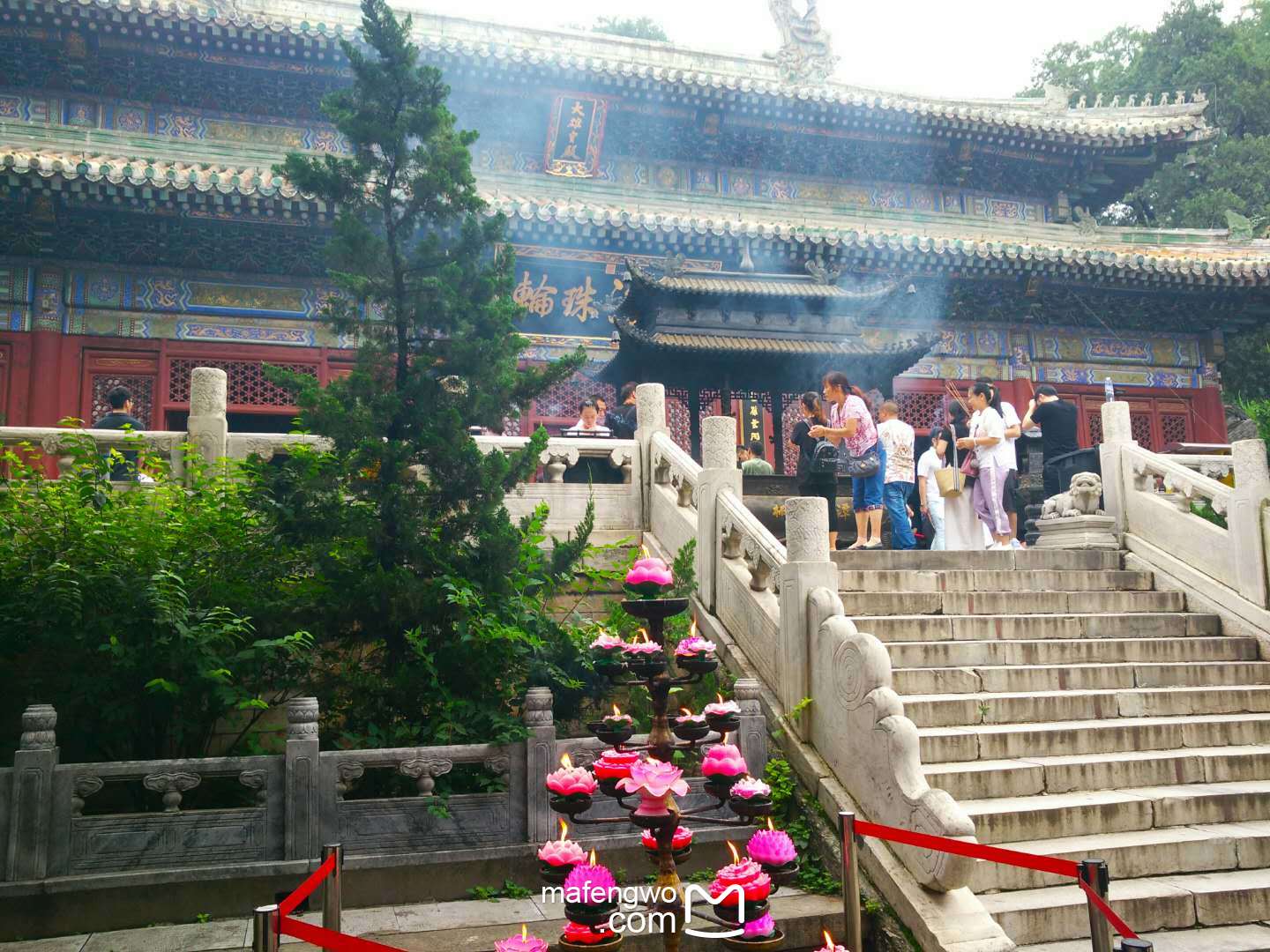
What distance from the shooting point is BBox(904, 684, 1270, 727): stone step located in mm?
5805

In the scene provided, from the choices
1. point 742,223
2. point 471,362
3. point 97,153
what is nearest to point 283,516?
point 471,362

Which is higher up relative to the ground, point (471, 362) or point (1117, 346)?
point (1117, 346)

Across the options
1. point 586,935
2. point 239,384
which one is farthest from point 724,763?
point 239,384

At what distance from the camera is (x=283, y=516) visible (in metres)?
5.41

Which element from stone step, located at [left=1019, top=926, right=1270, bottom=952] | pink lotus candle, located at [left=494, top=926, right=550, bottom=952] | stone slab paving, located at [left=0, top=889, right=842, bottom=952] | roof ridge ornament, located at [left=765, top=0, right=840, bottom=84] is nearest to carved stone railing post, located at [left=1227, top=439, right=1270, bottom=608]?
stone step, located at [left=1019, top=926, right=1270, bottom=952]

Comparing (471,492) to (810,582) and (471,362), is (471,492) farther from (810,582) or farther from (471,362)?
(810,582)

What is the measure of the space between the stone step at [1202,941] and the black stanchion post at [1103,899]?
52.5 inches

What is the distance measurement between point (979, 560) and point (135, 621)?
5870 mm

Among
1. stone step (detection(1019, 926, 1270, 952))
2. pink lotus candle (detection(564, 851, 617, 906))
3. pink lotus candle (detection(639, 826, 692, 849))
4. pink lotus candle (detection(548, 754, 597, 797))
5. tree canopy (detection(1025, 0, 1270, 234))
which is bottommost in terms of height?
stone step (detection(1019, 926, 1270, 952))

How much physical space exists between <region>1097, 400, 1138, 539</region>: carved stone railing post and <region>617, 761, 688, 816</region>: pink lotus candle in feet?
20.3

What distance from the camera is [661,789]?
3.52 metres

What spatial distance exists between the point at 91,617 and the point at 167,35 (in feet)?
35.4

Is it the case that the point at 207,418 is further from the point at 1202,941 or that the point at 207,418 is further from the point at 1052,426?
the point at 1052,426

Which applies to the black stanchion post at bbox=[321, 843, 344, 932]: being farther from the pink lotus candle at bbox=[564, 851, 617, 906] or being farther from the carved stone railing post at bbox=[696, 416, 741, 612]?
the carved stone railing post at bbox=[696, 416, 741, 612]
